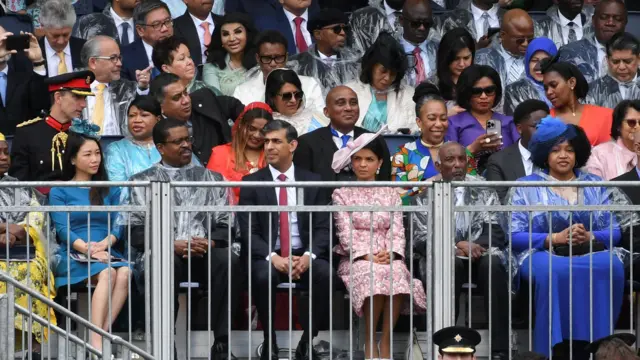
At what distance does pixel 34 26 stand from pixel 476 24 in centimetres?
402

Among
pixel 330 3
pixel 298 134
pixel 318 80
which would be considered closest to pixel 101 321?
pixel 298 134

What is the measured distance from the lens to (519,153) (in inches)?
564

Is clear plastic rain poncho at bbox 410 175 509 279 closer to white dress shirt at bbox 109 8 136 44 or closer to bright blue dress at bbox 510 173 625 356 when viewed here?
bright blue dress at bbox 510 173 625 356

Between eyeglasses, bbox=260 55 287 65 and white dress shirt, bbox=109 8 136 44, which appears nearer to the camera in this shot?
eyeglasses, bbox=260 55 287 65

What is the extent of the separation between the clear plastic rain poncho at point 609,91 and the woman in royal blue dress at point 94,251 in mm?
4687

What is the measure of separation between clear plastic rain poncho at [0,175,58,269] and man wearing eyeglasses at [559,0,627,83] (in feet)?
17.9

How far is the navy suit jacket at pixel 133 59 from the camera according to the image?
1603 cm

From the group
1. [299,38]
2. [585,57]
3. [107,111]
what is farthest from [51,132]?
[585,57]

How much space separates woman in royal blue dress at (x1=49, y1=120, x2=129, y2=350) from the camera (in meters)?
12.5

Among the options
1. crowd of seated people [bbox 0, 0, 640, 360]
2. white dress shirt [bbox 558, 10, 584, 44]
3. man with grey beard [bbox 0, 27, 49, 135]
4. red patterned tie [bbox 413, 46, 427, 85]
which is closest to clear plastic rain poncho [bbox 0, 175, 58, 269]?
crowd of seated people [bbox 0, 0, 640, 360]

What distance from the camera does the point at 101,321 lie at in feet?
41.2

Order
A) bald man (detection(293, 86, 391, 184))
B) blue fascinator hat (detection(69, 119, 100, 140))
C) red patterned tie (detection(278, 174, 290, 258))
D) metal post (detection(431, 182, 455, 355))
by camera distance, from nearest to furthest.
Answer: metal post (detection(431, 182, 455, 355))
red patterned tie (detection(278, 174, 290, 258))
blue fascinator hat (detection(69, 119, 100, 140))
bald man (detection(293, 86, 391, 184))

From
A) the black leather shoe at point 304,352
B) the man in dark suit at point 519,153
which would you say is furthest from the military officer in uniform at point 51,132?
the man in dark suit at point 519,153

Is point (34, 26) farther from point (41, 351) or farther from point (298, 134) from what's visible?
point (41, 351)
